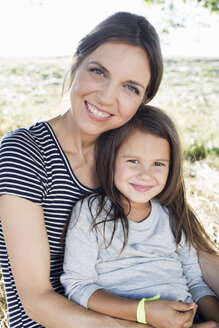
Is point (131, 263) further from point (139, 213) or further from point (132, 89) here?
point (132, 89)

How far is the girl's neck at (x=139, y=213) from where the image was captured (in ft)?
7.66

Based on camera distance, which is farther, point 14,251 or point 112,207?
point 112,207

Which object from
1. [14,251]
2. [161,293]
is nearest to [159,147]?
[161,293]

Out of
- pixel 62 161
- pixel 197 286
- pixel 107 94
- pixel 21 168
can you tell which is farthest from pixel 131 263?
pixel 107 94

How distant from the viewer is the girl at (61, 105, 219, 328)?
195 cm

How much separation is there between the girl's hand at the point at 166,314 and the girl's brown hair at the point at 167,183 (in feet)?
1.24

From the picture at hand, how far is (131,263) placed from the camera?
7.11 ft

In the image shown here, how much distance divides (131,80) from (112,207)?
0.70 meters

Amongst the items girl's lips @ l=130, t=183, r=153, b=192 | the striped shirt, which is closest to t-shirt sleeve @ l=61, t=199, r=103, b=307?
the striped shirt

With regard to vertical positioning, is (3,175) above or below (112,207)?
above

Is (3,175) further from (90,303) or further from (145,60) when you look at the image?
(145,60)

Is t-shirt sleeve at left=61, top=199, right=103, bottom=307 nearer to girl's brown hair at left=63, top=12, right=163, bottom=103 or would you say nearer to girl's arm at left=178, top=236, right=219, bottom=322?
girl's arm at left=178, top=236, right=219, bottom=322

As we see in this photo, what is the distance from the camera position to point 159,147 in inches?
90.8

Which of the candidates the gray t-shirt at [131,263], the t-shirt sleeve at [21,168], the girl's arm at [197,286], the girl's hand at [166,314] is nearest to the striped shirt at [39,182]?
the t-shirt sleeve at [21,168]
